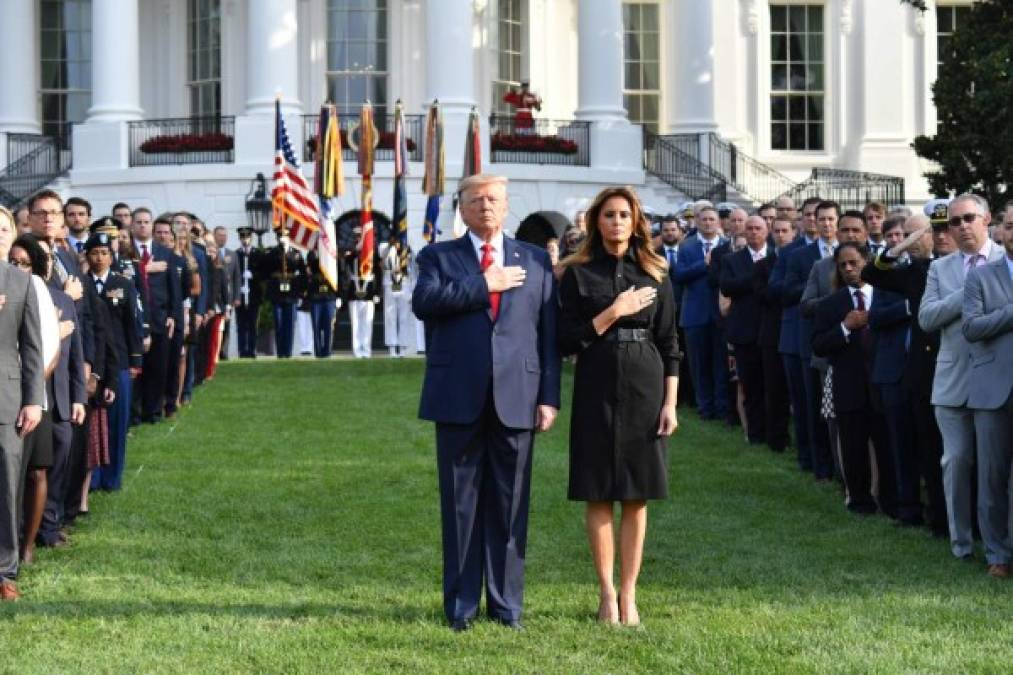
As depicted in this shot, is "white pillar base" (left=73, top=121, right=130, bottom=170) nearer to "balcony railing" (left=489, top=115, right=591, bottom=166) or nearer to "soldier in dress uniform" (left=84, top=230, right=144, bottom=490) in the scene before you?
"balcony railing" (left=489, top=115, right=591, bottom=166)

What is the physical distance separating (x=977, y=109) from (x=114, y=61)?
18136 millimetres

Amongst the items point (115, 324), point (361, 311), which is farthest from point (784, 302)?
point (361, 311)

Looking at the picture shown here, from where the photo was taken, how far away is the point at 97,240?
15.6 meters

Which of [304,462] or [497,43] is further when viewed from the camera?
[497,43]

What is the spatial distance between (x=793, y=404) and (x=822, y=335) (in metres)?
2.47

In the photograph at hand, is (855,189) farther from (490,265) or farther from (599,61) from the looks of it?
(490,265)

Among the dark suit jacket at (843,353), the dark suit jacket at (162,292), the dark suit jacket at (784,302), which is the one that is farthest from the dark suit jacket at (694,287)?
the dark suit jacket at (843,353)

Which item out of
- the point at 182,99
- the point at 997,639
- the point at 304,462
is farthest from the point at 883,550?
the point at 182,99

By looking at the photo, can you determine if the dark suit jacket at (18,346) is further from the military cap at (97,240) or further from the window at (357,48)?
the window at (357,48)

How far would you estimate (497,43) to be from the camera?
42469 mm

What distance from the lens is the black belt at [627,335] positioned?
392 inches

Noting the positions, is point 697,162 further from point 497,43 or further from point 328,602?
point 328,602

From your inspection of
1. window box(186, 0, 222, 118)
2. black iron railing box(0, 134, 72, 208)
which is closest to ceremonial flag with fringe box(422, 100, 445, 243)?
black iron railing box(0, 134, 72, 208)

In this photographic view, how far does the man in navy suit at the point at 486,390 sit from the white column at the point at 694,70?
32.3m
